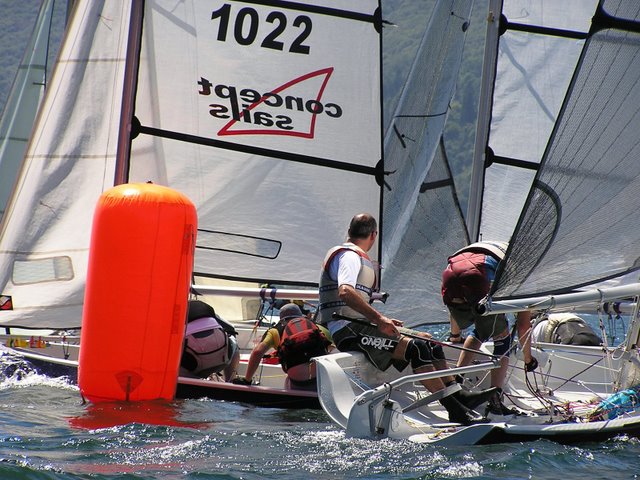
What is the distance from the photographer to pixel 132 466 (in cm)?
530

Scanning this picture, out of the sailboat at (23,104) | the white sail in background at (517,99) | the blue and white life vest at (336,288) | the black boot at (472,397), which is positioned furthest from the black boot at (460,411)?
the sailboat at (23,104)

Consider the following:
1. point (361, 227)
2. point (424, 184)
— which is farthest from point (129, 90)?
point (361, 227)

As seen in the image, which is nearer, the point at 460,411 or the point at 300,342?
the point at 460,411

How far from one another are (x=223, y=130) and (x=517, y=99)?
299 centimetres

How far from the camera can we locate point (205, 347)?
7898 mm

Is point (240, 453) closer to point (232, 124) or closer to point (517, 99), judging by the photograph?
point (232, 124)

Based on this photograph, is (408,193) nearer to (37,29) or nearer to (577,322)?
(577,322)

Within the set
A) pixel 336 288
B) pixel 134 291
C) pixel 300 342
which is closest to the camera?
pixel 134 291

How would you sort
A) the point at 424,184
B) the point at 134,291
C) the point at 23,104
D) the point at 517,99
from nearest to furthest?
the point at 134,291, the point at 424,184, the point at 517,99, the point at 23,104

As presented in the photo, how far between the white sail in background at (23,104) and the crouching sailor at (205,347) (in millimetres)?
4823

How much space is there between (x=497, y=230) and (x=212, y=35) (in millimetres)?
3243

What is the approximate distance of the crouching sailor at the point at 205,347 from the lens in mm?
7840

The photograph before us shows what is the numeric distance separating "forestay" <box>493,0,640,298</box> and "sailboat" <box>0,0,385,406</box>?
3.11 m

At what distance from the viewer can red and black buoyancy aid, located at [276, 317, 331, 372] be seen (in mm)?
7375
